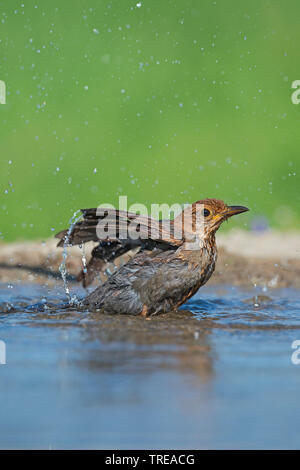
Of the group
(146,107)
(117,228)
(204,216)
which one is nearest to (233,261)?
(204,216)

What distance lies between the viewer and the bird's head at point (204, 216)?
6.18m

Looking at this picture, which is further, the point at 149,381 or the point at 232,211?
the point at 232,211

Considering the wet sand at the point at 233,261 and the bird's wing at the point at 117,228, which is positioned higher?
the bird's wing at the point at 117,228

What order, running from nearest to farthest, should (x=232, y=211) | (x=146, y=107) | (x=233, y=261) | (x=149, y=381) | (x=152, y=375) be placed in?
(x=149, y=381) → (x=152, y=375) → (x=232, y=211) → (x=233, y=261) → (x=146, y=107)

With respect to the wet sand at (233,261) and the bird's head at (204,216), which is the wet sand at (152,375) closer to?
the bird's head at (204,216)

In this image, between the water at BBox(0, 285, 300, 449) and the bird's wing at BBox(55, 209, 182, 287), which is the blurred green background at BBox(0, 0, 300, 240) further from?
the water at BBox(0, 285, 300, 449)

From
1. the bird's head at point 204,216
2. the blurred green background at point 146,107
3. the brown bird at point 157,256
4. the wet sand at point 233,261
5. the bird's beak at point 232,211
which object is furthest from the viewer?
the blurred green background at point 146,107

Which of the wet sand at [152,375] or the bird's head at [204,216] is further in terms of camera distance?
the bird's head at [204,216]

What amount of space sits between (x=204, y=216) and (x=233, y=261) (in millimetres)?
2216

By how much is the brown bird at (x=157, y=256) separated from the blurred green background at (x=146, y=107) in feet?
8.55

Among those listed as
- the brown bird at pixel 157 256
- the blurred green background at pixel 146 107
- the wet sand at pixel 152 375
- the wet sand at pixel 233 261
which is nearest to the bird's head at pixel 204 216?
the brown bird at pixel 157 256

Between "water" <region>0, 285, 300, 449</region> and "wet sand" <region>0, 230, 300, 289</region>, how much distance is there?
182 cm

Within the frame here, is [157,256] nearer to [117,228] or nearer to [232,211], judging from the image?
[117,228]

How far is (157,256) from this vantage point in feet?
20.3
